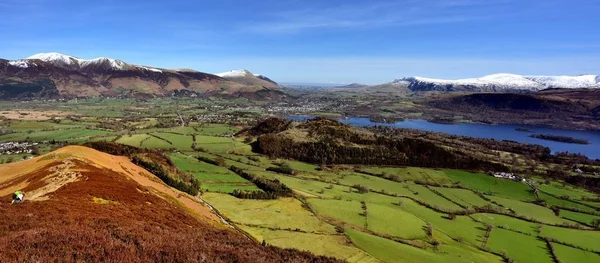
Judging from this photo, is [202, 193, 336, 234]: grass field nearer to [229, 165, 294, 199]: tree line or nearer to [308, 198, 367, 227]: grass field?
[229, 165, 294, 199]: tree line

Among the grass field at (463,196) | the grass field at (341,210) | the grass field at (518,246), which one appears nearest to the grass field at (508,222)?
the grass field at (518,246)

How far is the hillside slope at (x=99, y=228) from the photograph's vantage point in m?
18.1

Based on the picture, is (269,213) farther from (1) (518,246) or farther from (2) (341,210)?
(1) (518,246)

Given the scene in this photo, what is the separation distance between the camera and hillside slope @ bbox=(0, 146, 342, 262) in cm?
1806

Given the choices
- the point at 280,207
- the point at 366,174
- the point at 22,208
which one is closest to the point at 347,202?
the point at 280,207

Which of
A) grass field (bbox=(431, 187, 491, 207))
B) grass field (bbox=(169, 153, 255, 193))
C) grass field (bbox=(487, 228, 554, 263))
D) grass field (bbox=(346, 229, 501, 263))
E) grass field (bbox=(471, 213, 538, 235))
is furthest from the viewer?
grass field (bbox=(431, 187, 491, 207))

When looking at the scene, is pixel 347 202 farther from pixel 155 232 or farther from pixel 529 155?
pixel 529 155

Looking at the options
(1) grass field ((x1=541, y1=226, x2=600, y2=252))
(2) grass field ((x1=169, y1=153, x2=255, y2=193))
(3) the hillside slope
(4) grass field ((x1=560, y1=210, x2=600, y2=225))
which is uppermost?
(3) the hillside slope

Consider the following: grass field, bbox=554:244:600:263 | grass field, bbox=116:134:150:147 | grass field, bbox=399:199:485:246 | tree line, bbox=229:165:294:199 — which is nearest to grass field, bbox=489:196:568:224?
grass field, bbox=554:244:600:263

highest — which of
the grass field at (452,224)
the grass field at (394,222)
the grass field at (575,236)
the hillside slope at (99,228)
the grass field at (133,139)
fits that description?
the hillside slope at (99,228)

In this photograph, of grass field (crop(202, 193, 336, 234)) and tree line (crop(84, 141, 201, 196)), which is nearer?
grass field (crop(202, 193, 336, 234))

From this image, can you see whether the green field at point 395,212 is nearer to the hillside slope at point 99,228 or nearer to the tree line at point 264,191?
the tree line at point 264,191

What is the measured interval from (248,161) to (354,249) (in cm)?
7257

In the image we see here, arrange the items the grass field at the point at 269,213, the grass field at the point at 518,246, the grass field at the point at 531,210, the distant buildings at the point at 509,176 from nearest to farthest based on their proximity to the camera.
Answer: the grass field at the point at 269,213 → the grass field at the point at 518,246 → the grass field at the point at 531,210 → the distant buildings at the point at 509,176
